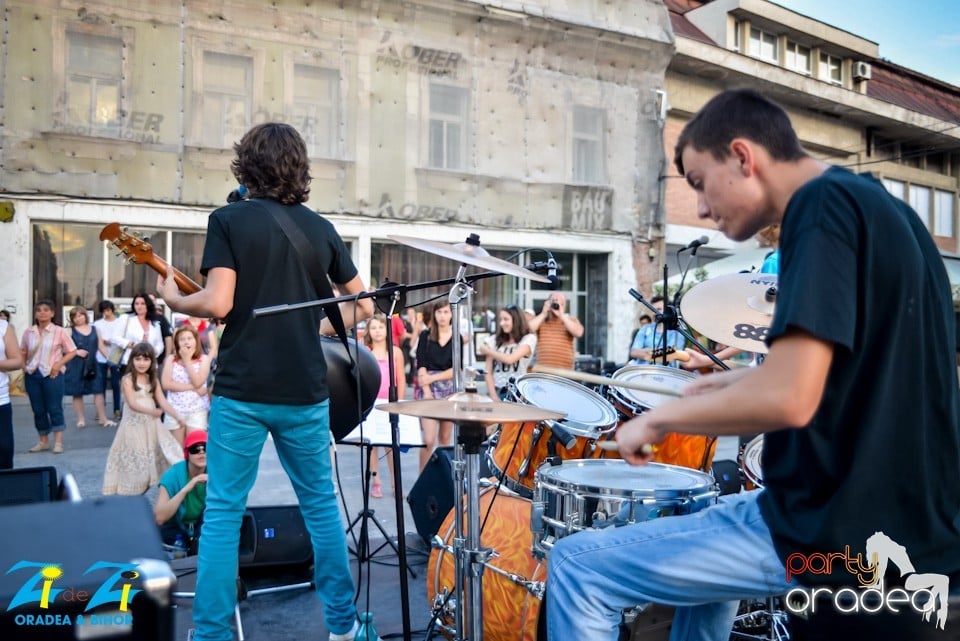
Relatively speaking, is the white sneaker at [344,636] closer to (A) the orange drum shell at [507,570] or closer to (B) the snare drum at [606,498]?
(A) the orange drum shell at [507,570]

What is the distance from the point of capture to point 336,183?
13648 mm

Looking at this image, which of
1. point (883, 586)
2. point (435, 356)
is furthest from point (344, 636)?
point (435, 356)

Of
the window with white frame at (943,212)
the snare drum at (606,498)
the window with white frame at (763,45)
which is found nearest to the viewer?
the snare drum at (606,498)

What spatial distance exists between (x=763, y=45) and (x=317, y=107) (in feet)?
41.8

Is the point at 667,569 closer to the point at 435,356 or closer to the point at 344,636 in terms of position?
the point at 344,636

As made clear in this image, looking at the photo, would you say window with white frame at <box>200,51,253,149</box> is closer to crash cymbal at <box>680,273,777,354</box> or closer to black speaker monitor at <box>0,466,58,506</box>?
black speaker monitor at <box>0,466,58,506</box>

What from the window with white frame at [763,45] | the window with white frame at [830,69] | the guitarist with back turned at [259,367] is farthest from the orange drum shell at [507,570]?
the window with white frame at [830,69]

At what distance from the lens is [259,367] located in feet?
9.93

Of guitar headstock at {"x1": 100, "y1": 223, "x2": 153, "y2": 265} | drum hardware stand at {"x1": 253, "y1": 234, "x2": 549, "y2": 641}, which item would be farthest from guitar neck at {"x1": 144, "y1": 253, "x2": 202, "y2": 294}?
drum hardware stand at {"x1": 253, "y1": 234, "x2": 549, "y2": 641}

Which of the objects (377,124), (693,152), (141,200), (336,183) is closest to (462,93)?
(377,124)

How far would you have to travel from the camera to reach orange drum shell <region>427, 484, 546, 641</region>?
3043 millimetres

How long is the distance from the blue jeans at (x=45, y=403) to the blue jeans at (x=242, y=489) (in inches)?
238

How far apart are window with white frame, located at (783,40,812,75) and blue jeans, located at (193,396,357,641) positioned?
67.5ft

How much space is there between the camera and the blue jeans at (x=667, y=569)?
1857 mm
